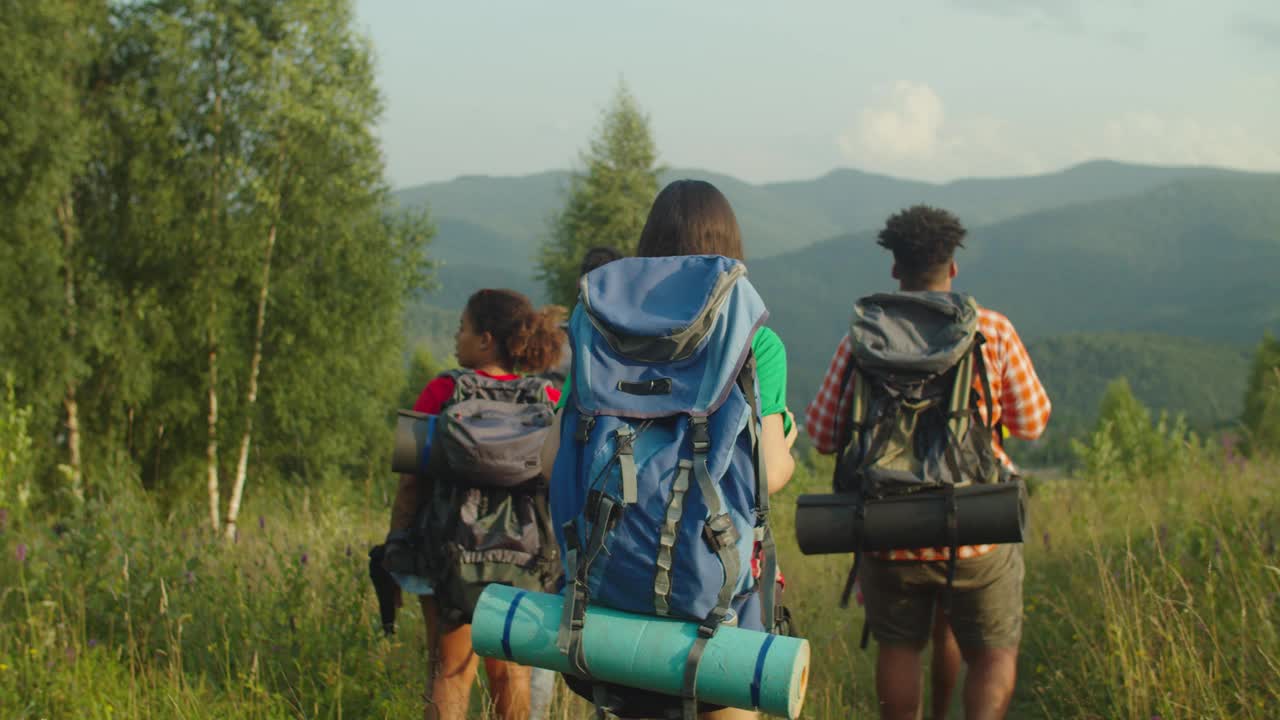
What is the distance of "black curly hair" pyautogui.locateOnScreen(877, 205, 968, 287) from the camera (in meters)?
3.55

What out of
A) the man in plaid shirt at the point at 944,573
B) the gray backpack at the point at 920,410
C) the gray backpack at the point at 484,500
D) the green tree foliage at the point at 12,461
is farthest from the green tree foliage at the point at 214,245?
the gray backpack at the point at 920,410

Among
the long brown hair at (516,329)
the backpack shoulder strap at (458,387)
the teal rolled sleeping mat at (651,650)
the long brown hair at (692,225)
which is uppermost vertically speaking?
the long brown hair at (692,225)

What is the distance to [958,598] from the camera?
339 cm

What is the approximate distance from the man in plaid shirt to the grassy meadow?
13.0 inches

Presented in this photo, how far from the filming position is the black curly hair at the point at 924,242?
3.55 m

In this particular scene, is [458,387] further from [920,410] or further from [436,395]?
[920,410]

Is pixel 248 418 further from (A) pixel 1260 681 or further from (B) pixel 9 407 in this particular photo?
(A) pixel 1260 681

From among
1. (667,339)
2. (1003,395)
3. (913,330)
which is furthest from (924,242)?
(667,339)

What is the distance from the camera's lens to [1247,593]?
392 cm

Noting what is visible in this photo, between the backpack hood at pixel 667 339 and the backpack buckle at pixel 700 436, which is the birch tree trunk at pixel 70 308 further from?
the backpack buckle at pixel 700 436

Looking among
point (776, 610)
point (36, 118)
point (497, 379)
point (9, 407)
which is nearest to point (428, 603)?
point (497, 379)

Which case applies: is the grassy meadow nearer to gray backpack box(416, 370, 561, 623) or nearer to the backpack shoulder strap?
gray backpack box(416, 370, 561, 623)

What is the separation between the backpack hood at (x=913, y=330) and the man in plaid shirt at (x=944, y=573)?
0.13 m

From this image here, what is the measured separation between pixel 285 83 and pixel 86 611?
58.0ft
